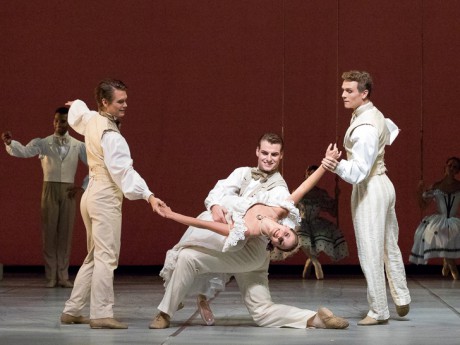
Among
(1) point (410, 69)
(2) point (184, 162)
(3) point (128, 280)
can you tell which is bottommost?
(3) point (128, 280)

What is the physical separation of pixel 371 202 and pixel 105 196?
1.25 meters

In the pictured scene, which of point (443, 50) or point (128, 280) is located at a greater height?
point (443, 50)

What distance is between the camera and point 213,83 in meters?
9.45

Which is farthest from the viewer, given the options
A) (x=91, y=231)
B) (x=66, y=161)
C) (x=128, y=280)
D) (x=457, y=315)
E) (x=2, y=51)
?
(x=2, y=51)

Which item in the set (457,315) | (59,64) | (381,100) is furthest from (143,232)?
(457,315)

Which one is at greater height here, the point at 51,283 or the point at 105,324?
the point at 105,324

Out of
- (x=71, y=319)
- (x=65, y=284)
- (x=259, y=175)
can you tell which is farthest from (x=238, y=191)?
(x=65, y=284)

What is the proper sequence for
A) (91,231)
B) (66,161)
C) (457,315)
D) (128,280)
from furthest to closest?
(128,280) < (66,161) < (457,315) < (91,231)

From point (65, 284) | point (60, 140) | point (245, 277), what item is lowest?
point (65, 284)

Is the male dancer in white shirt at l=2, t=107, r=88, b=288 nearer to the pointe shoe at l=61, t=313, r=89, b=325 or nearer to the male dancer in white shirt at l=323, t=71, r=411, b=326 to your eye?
the pointe shoe at l=61, t=313, r=89, b=325

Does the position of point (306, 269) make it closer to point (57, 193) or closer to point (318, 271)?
point (318, 271)

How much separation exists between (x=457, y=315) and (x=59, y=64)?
15.7 feet

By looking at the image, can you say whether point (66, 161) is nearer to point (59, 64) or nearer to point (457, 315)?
point (59, 64)

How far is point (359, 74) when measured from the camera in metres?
5.35
